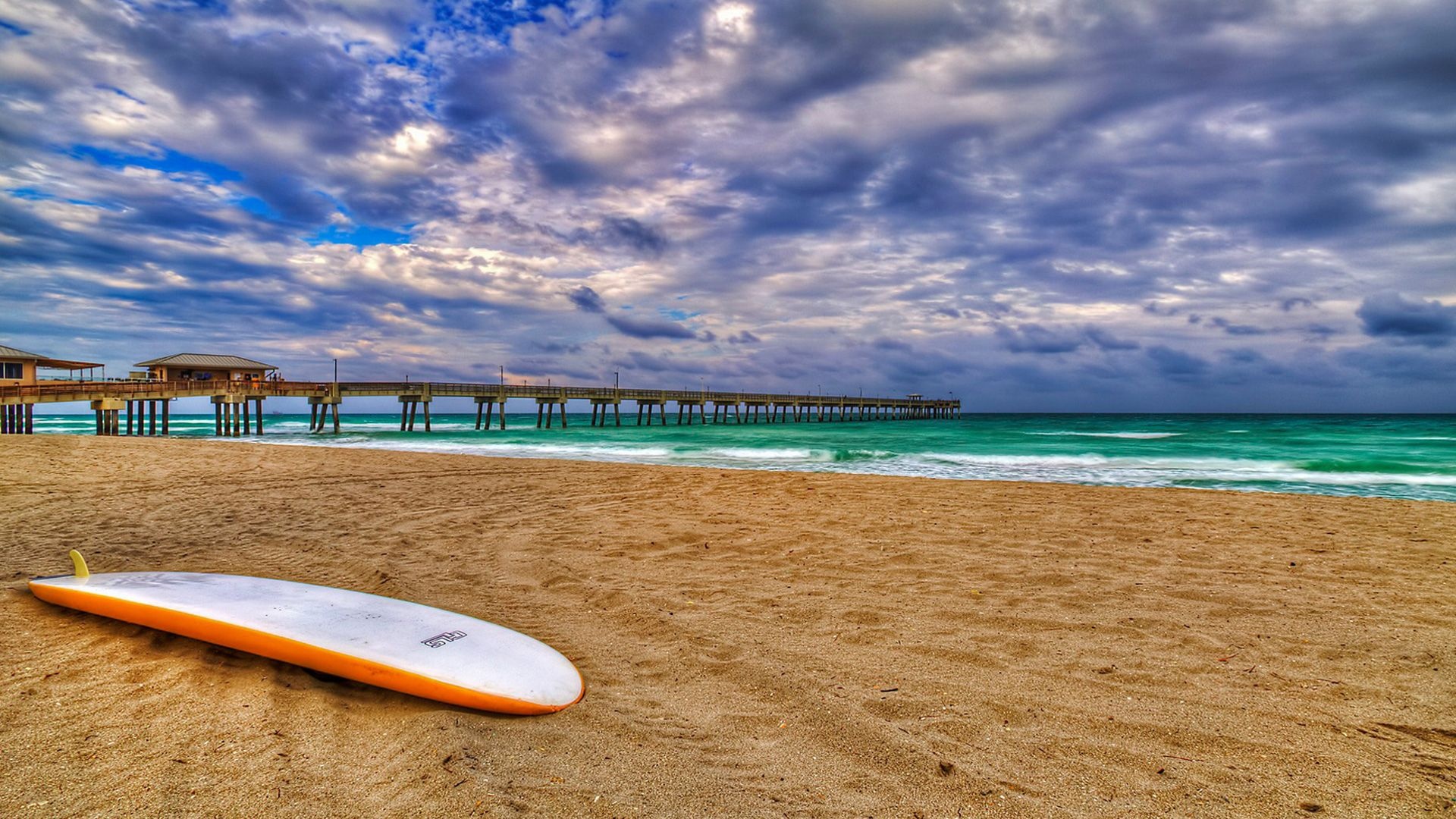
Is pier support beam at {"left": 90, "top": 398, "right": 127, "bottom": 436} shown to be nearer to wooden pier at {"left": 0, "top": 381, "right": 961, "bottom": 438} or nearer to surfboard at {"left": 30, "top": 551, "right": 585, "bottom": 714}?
wooden pier at {"left": 0, "top": 381, "right": 961, "bottom": 438}

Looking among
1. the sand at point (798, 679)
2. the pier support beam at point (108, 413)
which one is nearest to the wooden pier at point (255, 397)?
the pier support beam at point (108, 413)

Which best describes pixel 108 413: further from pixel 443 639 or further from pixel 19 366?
pixel 443 639

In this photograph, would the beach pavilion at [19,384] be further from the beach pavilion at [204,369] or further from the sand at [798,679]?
the sand at [798,679]

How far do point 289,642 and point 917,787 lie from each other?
116 inches

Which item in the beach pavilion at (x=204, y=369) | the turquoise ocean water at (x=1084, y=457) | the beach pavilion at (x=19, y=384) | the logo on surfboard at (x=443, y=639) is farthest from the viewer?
the beach pavilion at (x=204, y=369)

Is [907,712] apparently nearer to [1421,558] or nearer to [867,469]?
[1421,558]

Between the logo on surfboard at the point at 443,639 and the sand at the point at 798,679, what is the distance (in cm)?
30

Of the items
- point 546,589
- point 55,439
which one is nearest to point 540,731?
point 546,589

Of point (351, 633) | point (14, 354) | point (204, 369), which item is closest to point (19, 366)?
point (14, 354)

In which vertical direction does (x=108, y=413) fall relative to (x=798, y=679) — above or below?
above

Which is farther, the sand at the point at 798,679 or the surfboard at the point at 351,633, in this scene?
the surfboard at the point at 351,633

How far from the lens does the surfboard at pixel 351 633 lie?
2918mm

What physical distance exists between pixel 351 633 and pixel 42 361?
40.5m

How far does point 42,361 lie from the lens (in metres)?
30.1
